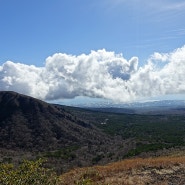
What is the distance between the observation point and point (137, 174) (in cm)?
2222

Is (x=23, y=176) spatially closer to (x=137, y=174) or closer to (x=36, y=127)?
(x=137, y=174)

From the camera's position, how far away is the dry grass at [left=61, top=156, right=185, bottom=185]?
20672mm

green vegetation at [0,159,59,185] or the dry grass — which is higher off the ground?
green vegetation at [0,159,59,185]

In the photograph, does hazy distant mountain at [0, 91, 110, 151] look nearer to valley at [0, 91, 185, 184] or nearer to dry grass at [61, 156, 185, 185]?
valley at [0, 91, 185, 184]

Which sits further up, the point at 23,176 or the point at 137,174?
the point at 23,176

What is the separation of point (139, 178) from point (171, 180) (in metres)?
1.96

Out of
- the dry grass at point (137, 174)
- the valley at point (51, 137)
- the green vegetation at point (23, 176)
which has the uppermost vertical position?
the green vegetation at point (23, 176)

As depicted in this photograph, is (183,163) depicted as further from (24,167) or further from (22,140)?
(22,140)

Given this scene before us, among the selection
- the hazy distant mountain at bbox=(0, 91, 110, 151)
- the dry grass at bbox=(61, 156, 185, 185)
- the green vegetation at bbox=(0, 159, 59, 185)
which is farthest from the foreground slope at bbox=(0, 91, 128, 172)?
the green vegetation at bbox=(0, 159, 59, 185)

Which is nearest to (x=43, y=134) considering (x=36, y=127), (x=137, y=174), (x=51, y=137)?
(x=51, y=137)

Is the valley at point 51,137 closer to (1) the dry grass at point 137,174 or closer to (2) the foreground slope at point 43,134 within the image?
(2) the foreground slope at point 43,134

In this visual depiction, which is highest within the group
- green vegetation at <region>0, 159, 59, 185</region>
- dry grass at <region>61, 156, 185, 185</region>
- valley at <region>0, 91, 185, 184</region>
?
green vegetation at <region>0, 159, 59, 185</region>

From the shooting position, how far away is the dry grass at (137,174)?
20.7 m

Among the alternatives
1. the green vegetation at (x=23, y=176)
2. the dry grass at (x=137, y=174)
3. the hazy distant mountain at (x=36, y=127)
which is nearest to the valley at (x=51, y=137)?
the hazy distant mountain at (x=36, y=127)
